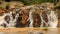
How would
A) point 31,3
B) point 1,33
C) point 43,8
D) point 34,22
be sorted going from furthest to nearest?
1. point 31,3
2. point 43,8
3. point 34,22
4. point 1,33

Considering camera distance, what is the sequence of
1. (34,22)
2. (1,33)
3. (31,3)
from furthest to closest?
(31,3) < (34,22) < (1,33)

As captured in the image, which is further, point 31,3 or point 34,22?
point 31,3

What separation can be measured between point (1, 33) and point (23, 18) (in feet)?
19.8

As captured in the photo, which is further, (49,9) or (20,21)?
(49,9)

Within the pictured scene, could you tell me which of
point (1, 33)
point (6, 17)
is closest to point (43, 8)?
point (6, 17)

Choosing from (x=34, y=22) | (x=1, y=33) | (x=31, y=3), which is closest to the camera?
(x=1, y=33)

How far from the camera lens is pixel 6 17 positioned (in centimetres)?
2645

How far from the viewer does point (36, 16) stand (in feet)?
86.1

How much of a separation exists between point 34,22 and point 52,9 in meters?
3.84

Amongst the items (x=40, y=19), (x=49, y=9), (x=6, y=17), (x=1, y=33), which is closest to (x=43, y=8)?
(x=49, y=9)

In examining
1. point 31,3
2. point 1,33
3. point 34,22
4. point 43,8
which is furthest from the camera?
point 31,3

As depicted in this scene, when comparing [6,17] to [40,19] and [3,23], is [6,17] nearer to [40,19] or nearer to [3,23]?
[3,23]

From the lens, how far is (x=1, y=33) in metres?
20.3

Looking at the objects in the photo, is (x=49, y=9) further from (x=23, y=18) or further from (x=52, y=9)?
(x=23, y=18)
